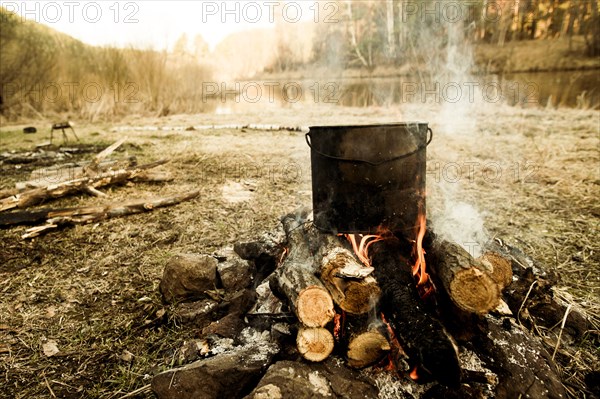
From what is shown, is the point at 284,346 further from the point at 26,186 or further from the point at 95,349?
the point at 26,186

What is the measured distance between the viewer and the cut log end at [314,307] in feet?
5.65

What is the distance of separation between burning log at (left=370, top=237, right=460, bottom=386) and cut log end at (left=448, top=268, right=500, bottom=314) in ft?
0.54

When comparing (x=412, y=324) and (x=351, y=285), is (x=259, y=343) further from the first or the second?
(x=412, y=324)

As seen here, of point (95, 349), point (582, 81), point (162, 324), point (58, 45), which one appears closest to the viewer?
point (95, 349)

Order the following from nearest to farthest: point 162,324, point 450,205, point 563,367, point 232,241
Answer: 1. point 563,367
2. point 162,324
3. point 232,241
4. point 450,205

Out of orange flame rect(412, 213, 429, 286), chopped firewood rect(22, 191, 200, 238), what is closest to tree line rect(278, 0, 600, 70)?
chopped firewood rect(22, 191, 200, 238)

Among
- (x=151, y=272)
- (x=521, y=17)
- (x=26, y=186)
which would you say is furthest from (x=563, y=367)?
(x=521, y=17)

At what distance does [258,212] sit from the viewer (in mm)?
4383

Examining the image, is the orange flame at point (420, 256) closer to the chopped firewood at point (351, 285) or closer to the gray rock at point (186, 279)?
the chopped firewood at point (351, 285)

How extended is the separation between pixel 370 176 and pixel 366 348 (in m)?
0.97

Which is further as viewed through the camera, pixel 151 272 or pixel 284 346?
pixel 151 272

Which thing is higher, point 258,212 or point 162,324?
point 258,212

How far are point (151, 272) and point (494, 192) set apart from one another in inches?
178

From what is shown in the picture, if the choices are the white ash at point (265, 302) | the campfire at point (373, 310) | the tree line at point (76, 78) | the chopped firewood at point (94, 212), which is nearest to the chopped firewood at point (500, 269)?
the campfire at point (373, 310)
